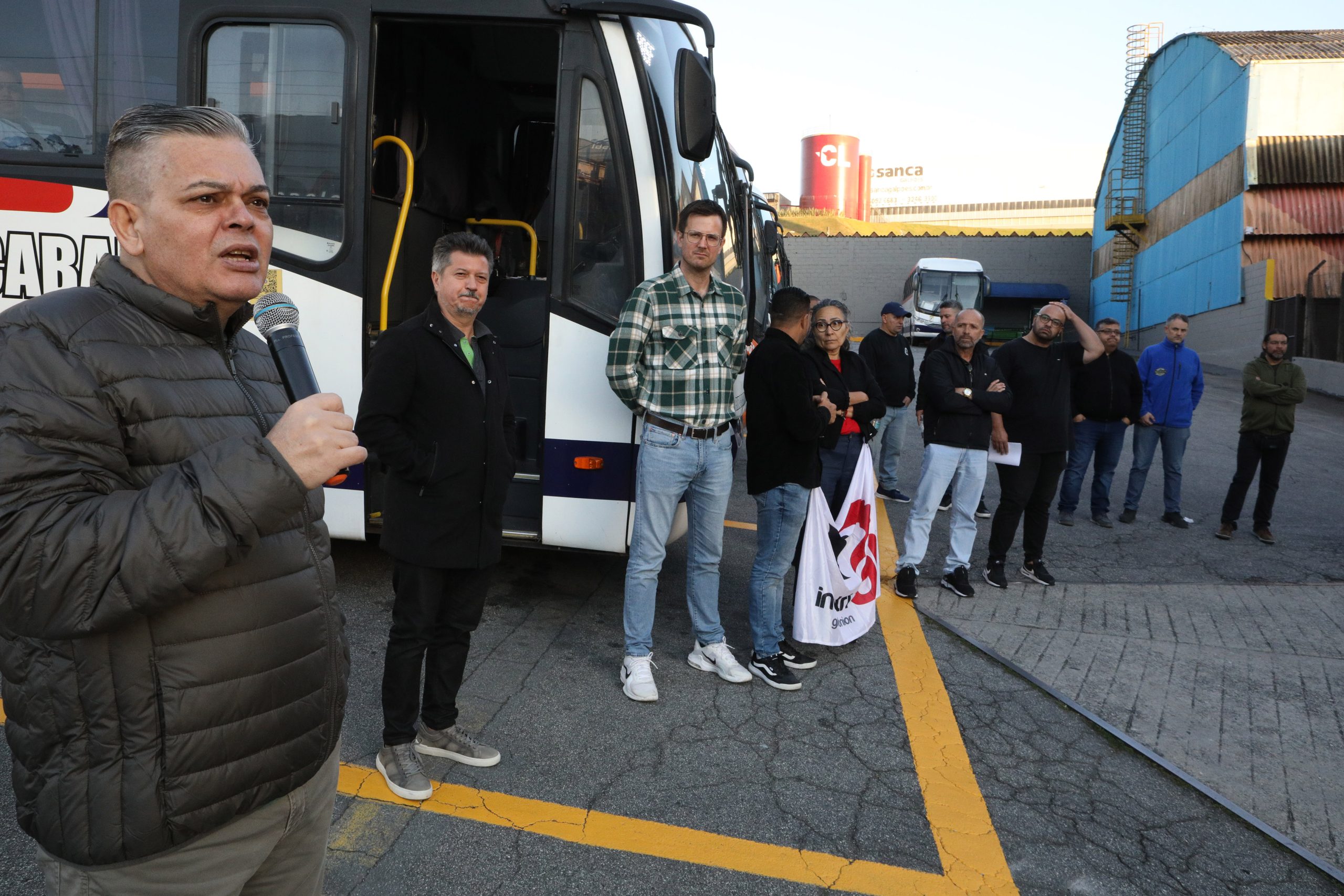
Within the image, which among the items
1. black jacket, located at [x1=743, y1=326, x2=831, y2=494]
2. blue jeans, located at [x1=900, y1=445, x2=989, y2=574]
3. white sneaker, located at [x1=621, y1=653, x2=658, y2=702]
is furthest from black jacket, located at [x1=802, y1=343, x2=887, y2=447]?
white sneaker, located at [x1=621, y1=653, x2=658, y2=702]

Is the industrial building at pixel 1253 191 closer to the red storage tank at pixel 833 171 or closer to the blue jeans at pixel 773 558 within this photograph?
the blue jeans at pixel 773 558

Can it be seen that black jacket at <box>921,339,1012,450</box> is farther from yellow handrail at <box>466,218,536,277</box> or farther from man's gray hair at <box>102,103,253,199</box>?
man's gray hair at <box>102,103,253,199</box>

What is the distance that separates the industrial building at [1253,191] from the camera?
2286 cm

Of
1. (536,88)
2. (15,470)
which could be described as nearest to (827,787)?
(15,470)

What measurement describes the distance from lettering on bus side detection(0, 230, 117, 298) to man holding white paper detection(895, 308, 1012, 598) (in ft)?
15.7

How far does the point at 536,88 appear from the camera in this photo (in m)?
6.17

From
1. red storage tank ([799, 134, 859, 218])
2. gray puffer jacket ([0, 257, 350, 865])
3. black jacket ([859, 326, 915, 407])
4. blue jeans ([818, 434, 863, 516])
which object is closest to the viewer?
gray puffer jacket ([0, 257, 350, 865])

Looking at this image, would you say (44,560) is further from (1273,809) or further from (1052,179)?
(1052,179)

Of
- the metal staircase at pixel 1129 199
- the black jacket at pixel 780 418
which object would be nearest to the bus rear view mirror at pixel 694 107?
the black jacket at pixel 780 418


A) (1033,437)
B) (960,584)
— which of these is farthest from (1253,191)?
(960,584)

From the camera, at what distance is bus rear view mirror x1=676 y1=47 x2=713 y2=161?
13.2 feet

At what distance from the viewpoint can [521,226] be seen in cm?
579

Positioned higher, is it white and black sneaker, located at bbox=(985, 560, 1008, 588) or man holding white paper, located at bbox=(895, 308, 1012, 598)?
man holding white paper, located at bbox=(895, 308, 1012, 598)

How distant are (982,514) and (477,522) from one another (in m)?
5.95
